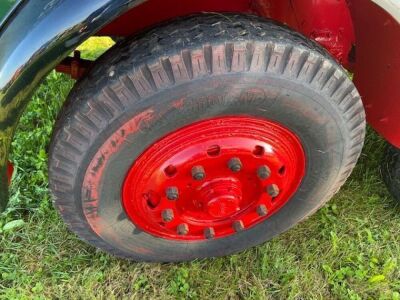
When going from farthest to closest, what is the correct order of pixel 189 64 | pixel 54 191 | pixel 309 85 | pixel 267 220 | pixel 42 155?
pixel 42 155
pixel 267 220
pixel 54 191
pixel 309 85
pixel 189 64

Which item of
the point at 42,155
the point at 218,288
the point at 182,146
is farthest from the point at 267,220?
the point at 42,155

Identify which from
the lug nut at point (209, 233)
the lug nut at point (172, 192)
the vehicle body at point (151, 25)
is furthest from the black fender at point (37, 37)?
the lug nut at point (209, 233)

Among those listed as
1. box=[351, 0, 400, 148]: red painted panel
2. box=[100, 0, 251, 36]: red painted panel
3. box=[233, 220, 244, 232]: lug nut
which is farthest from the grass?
box=[100, 0, 251, 36]: red painted panel

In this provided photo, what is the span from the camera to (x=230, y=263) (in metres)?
2.35

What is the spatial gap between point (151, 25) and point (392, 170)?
4.40 feet

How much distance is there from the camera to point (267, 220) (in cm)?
215

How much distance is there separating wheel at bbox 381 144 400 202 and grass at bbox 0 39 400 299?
12 cm

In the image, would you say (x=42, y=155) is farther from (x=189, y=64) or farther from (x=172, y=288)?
(x=189, y=64)

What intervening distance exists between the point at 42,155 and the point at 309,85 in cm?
151

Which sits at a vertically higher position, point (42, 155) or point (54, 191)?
point (54, 191)

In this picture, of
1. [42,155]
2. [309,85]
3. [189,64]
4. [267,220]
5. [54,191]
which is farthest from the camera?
[42,155]

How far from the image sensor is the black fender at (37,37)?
141 cm

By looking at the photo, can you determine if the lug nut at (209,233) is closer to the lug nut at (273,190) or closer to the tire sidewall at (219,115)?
the tire sidewall at (219,115)

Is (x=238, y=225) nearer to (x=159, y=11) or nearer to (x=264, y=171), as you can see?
(x=264, y=171)
